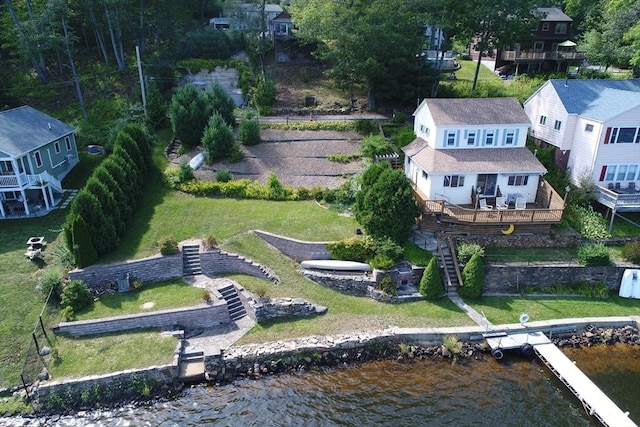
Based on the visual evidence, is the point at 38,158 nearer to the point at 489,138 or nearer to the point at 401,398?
the point at 401,398

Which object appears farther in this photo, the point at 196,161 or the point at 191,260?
the point at 196,161

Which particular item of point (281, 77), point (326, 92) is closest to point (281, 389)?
point (326, 92)

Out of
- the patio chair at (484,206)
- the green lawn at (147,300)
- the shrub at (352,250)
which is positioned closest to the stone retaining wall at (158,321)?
the green lawn at (147,300)

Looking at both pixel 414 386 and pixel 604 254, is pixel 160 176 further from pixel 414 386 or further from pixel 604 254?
pixel 604 254

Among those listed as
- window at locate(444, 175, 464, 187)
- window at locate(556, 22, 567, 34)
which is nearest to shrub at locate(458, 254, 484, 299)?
window at locate(444, 175, 464, 187)

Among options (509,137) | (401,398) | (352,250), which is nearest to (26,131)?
(352,250)

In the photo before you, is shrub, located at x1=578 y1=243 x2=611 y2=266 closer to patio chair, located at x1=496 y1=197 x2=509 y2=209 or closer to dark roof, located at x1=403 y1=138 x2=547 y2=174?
patio chair, located at x1=496 y1=197 x2=509 y2=209
